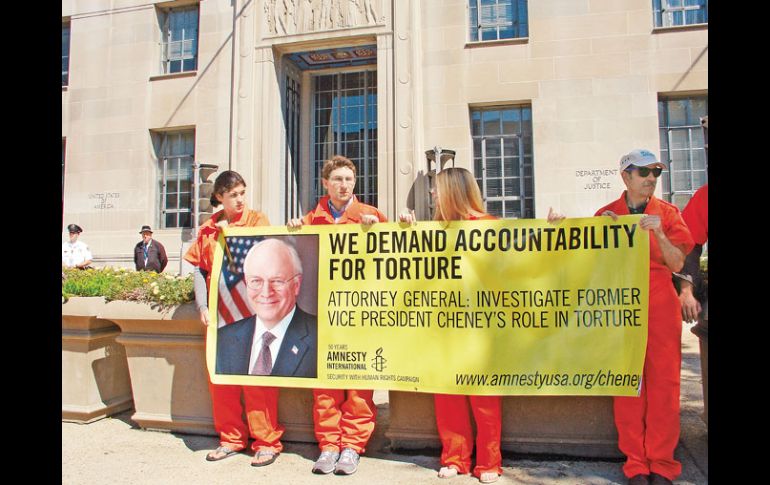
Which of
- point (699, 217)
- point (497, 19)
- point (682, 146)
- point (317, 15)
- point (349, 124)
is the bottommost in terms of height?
point (699, 217)

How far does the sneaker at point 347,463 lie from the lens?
12.4ft

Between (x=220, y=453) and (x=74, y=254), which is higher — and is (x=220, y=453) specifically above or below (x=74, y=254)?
below

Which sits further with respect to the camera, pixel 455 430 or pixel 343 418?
pixel 343 418

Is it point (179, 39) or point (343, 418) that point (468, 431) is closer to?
point (343, 418)

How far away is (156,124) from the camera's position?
13.9m

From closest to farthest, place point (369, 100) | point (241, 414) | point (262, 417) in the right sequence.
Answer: point (262, 417) → point (241, 414) → point (369, 100)

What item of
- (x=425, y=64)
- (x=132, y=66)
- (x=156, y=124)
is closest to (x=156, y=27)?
(x=132, y=66)

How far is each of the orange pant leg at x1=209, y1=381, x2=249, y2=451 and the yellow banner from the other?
111mm

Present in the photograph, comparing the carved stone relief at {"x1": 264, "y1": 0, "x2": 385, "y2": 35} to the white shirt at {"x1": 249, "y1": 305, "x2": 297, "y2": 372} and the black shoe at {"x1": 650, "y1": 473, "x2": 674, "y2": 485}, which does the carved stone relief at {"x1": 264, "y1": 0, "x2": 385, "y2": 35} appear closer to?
the white shirt at {"x1": 249, "y1": 305, "x2": 297, "y2": 372}

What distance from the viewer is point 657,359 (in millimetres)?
3592

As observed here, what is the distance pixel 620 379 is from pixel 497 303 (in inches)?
37.1

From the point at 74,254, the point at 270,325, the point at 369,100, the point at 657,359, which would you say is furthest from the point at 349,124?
the point at 657,359

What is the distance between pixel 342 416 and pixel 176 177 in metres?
11.7

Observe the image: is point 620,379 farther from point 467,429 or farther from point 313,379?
point 313,379
